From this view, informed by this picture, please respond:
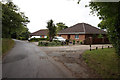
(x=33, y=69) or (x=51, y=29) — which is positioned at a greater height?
(x=51, y=29)

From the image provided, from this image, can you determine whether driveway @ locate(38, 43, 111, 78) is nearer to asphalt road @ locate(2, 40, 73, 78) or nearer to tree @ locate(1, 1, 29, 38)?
asphalt road @ locate(2, 40, 73, 78)

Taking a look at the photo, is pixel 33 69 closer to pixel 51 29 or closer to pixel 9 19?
pixel 9 19

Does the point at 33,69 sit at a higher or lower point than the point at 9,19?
lower

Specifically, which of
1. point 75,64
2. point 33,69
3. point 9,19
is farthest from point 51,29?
point 33,69

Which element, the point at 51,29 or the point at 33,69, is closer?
the point at 33,69

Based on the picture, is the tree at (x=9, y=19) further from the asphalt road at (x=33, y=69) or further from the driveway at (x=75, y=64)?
the driveway at (x=75, y=64)

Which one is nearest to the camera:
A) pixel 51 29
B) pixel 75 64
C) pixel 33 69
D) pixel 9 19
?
pixel 33 69

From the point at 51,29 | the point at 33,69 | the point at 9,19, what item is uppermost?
the point at 9,19

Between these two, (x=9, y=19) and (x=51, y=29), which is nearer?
(x=9, y=19)

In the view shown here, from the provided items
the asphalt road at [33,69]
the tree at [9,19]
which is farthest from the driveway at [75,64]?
the tree at [9,19]

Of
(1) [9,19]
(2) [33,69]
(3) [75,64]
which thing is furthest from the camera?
(1) [9,19]

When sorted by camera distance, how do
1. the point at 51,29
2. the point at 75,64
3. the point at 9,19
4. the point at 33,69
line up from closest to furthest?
1. the point at 33,69
2. the point at 75,64
3. the point at 9,19
4. the point at 51,29

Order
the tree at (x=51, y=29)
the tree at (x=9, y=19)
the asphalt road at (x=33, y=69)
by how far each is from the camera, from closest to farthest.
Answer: the asphalt road at (x=33, y=69) → the tree at (x=9, y=19) → the tree at (x=51, y=29)

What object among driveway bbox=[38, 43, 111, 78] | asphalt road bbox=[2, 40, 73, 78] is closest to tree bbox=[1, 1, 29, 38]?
asphalt road bbox=[2, 40, 73, 78]
